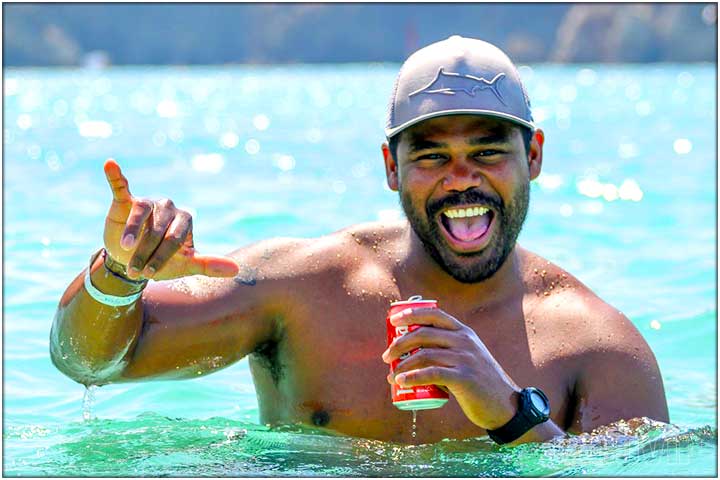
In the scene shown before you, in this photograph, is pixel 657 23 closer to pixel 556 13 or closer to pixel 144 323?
pixel 556 13

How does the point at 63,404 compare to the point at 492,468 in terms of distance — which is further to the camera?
the point at 63,404

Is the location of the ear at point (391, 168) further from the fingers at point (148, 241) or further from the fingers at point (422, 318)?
the fingers at point (148, 241)

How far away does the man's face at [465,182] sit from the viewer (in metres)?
3.68

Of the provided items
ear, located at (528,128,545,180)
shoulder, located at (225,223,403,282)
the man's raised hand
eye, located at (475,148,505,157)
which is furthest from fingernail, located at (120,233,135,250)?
ear, located at (528,128,545,180)

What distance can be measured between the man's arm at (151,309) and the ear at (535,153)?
91 centimetres

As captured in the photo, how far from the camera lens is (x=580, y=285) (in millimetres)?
4156

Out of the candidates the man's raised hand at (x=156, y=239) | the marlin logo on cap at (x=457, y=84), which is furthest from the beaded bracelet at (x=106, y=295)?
the marlin logo on cap at (x=457, y=84)

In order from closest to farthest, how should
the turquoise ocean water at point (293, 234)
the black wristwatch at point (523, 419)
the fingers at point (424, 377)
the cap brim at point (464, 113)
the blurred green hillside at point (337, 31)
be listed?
the fingers at point (424, 377) < the black wristwatch at point (523, 419) < the cap brim at point (464, 113) < the turquoise ocean water at point (293, 234) < the blurred green hillside at point (337, 31)

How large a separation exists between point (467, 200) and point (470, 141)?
0.57 feet

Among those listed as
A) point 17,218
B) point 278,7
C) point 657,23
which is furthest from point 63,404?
point 278,7

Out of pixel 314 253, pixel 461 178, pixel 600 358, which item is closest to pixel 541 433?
pixel 600 358

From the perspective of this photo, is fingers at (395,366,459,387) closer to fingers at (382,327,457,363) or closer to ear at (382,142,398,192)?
fingers at (382,327,457,363)

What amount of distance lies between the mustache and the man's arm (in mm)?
626

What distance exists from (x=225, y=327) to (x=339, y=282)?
1.33 ft
